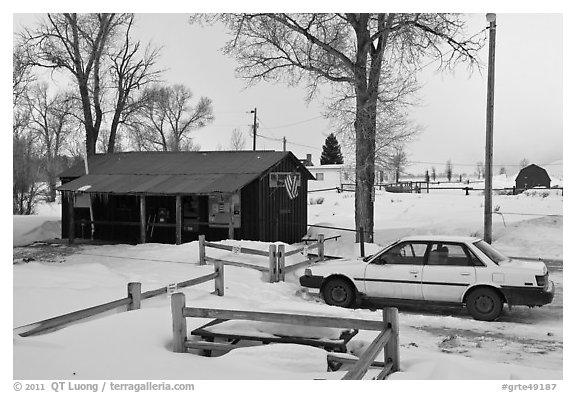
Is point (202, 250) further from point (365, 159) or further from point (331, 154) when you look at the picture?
point (331, 154)

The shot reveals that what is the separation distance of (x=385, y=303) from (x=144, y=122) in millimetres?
18192

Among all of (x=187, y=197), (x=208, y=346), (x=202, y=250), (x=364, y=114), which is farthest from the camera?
(x=187, y=197)

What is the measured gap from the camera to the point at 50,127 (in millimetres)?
17859

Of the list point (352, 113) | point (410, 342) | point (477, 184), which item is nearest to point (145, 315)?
point (410, 342)

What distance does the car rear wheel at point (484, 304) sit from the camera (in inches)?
293

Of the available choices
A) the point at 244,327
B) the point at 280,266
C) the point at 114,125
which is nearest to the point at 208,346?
the point at 244,327

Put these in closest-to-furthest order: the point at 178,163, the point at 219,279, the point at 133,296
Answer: the point at 133,296, the point at 219,279, the point at 178,163

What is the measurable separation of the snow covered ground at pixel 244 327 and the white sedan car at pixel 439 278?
0.33m

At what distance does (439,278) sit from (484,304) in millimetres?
738

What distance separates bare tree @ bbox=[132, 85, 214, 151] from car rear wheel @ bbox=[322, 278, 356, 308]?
984cm

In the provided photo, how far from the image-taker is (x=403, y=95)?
Result: 46.9 ft

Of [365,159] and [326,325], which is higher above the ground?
[365,159]

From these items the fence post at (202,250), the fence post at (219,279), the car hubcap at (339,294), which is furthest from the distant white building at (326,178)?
the car hubcap at (339,294)

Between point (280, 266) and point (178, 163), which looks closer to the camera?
point (280, 266)
